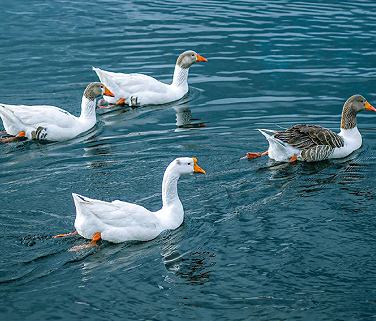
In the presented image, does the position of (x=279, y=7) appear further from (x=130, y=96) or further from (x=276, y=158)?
(x=276, y=158)

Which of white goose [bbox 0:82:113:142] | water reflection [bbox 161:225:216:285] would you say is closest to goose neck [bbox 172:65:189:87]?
white goose [bbox 0:82:113:142]

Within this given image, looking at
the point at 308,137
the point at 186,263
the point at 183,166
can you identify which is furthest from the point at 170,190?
the point at 308,137

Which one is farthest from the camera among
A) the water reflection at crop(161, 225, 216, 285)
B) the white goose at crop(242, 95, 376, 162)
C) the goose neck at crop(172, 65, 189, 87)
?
the goose neck at crop(172, 65, 189, 87)

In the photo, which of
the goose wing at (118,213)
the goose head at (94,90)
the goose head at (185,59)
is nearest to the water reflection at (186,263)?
the goose wing at (118,213)

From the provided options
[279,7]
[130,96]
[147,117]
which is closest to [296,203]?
[147,117]

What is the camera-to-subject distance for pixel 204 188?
10109 mm

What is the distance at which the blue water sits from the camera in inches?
281

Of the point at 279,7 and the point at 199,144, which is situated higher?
the point at 279,7

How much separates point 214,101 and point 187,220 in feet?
21.8

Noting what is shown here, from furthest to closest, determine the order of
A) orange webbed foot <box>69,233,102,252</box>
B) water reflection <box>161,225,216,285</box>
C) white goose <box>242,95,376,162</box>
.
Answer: white goose <box>242,95,376,162</box> → orange webbed foot <box>69,233,102,252</box> → water reflection <box>161,225,216,285</box>

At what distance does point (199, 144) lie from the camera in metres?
12.1

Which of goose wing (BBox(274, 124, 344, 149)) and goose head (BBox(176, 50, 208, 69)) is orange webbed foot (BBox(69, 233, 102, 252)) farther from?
goose head (BBox(176, 50, 208, 69))

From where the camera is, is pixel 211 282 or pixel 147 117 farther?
pixel 147 117

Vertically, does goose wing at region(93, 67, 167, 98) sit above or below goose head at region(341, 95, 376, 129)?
above
